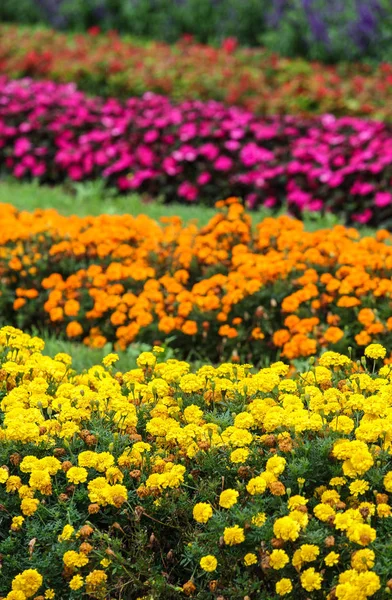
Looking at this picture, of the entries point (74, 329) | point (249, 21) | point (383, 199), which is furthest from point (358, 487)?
point (249, 21)

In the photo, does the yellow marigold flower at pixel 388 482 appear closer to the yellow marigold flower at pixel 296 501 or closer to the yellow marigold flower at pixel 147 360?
the yellow marigold flower at pixel 296 501

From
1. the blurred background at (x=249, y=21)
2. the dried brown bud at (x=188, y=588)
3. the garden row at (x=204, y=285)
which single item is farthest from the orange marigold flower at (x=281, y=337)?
the blurred background at (x=249, y=21)

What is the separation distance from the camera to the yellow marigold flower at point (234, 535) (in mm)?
2477

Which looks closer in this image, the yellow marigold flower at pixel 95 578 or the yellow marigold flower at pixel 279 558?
the yellow marigold flower at pixel 279 558

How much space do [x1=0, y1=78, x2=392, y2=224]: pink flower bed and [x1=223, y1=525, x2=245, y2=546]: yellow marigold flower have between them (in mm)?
4786

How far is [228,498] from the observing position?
2566 millimetres

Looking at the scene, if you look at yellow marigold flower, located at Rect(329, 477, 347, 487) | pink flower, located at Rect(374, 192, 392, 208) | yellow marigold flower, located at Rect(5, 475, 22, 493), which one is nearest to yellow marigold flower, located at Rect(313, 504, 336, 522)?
yellow marigold flower, located at Rect(329, 477, 347, 487)

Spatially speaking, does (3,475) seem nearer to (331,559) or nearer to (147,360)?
(147,360)

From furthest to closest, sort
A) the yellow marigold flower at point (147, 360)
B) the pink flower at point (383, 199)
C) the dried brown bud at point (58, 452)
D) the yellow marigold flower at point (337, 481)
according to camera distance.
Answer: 1. the pink flower at point (383, 199)
2. the yellow marigold flower at point (147, 360)
3. the dried brown bud at point (58, 452)
4. the yellow marigold flower at point (337, 481)

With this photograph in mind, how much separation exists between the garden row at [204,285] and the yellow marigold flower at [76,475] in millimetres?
1650

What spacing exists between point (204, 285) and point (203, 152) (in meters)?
3.11

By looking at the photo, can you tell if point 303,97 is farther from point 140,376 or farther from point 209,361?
point 140,376

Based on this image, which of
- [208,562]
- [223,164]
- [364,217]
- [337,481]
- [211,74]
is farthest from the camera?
[211,74]

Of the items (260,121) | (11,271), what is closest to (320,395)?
(11,271)
